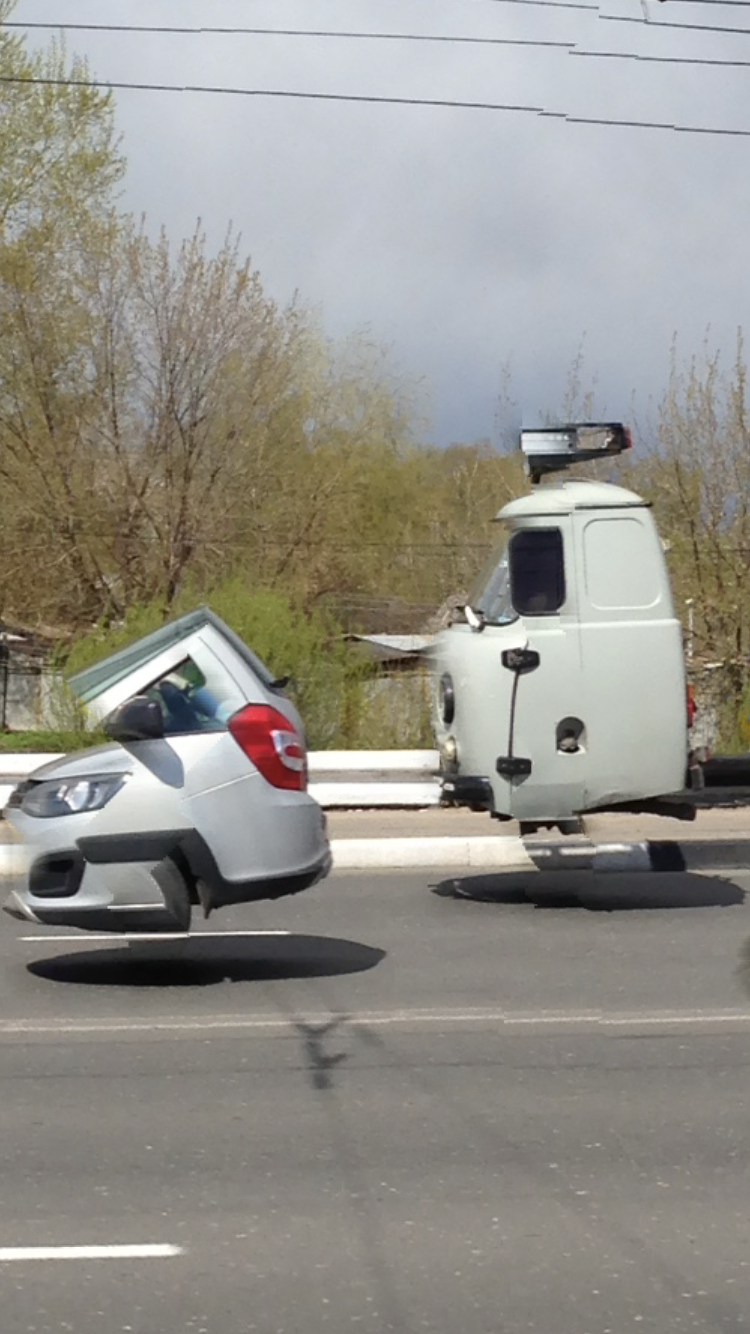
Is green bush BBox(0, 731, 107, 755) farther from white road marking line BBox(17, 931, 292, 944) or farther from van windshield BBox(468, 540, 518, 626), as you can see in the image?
white road marking line BBox(17, 931, 292, 944)

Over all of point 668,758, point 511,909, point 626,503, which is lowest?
point 511,909

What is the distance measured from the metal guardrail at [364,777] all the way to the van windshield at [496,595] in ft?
16.9

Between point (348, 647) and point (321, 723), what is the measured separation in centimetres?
135

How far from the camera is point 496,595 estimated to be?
11.6 meters

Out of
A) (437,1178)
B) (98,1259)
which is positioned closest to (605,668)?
(437,1178)

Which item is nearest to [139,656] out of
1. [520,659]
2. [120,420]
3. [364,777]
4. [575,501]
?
[520,659]

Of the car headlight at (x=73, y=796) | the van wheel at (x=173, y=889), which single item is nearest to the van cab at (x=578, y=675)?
the van wheel at (x=173, y=889)

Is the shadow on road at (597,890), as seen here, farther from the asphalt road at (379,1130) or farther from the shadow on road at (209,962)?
the shadow on road at (209,962)

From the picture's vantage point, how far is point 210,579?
32.5 m

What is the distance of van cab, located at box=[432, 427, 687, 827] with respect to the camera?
11289 millimetres

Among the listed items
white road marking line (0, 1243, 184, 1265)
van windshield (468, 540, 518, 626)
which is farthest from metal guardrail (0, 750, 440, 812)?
white road marking line (0, 1243, 184, 1265)

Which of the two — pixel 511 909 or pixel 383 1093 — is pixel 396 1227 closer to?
pixel 383 1093

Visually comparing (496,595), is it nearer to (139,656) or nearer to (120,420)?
(139,656)

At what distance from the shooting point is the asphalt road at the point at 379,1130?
473 centimetres
